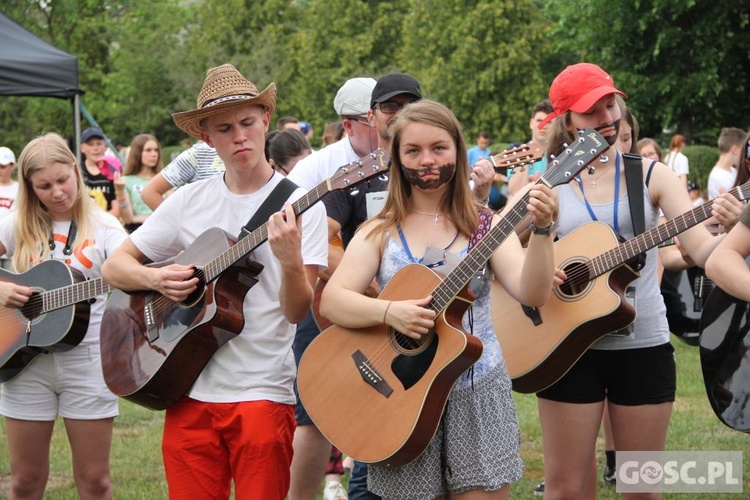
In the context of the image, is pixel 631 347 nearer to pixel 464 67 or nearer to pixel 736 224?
pixel 736 224

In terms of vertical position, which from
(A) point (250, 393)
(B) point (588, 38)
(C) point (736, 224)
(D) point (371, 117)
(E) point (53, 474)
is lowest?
(E) point (53, 474)

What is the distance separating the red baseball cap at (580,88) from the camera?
4348mm

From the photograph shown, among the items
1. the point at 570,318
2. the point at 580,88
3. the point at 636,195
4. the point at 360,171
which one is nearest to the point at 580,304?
the point at 570,318

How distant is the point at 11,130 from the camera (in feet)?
156

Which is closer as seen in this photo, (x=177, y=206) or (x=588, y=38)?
(x=177, y=206)

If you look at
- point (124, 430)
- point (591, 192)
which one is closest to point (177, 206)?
point (591, 192)

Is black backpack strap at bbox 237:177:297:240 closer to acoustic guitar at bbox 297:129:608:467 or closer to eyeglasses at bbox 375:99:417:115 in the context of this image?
acoustic guitar at bbox 297:129:608:467

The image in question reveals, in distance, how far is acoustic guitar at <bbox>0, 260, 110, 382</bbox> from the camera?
4848mm

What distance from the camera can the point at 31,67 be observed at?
1121 centimetres

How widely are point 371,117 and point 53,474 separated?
12.1ft

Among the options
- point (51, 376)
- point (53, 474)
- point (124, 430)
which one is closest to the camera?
point (51, 376)

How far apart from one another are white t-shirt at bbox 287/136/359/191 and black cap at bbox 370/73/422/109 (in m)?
0.35

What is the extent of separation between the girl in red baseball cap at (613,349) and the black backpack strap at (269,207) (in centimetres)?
131

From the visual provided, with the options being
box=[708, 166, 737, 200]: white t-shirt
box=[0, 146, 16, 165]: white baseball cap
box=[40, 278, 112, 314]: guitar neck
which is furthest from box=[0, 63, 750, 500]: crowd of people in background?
box=[708, 166, 737, 200]: white t-shirt
